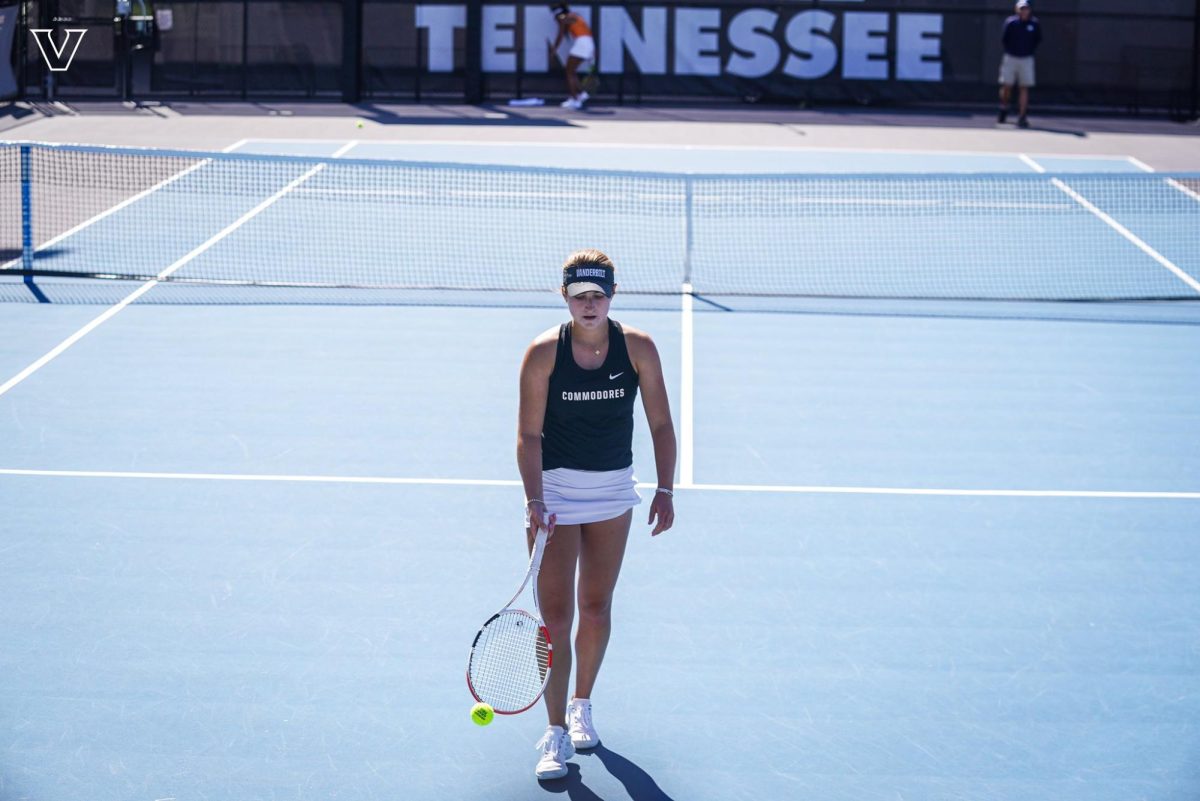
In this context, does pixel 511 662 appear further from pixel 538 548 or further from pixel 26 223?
pixel 26 223

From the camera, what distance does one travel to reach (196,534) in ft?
28.0

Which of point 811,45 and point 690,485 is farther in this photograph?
point 811,45

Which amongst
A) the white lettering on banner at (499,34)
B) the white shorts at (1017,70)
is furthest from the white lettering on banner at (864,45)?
the white lettering on banner at (499,34)

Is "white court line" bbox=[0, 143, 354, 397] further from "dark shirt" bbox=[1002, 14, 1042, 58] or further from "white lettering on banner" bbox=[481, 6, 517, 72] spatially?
"dark shirt" bbox=[1002, 14, 1042, 58]

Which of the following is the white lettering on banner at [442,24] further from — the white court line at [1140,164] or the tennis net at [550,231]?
the white court line at [1140,164]

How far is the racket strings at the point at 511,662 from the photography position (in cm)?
583

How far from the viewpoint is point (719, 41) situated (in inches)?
1123

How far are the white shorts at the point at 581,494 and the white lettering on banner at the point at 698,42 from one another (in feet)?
76.1

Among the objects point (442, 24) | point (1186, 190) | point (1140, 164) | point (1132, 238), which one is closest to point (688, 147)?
point (1140, 164)

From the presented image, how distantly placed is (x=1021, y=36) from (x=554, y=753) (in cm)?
2180

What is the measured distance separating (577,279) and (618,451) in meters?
0.70

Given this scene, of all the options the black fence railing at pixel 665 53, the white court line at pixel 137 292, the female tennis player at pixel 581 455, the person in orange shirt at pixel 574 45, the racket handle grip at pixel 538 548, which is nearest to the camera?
the racket handle grip at pixel 538 548

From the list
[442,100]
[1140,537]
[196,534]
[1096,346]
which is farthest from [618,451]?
[442,100]

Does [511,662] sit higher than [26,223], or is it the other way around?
[26,223]
